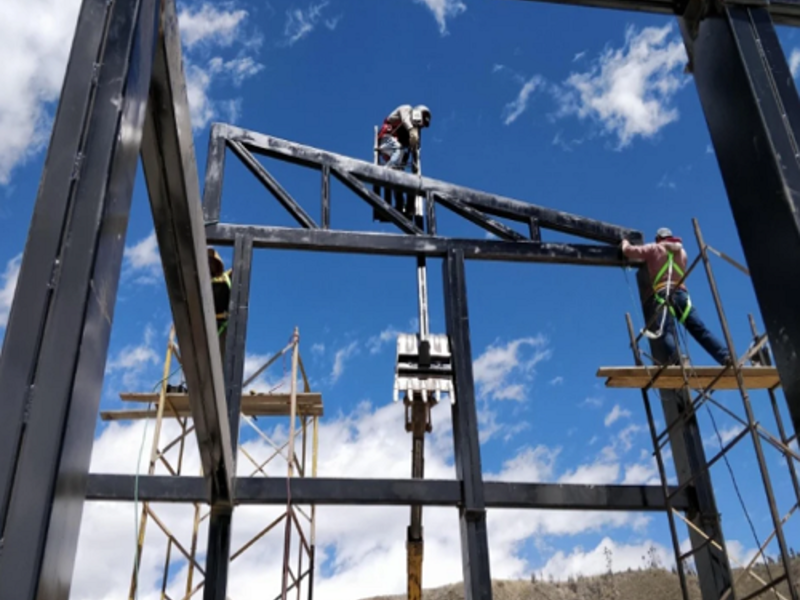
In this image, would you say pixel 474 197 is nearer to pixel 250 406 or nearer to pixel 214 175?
pixel 214 175

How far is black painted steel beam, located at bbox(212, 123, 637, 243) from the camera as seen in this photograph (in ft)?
35.2

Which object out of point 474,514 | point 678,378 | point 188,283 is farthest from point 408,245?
point 188,283

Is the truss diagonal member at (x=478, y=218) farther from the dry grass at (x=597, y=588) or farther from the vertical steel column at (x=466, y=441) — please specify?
the dry grass at (x=597, y=588)

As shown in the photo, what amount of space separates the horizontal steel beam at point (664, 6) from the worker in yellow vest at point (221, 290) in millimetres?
5769

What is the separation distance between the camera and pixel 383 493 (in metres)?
8.25

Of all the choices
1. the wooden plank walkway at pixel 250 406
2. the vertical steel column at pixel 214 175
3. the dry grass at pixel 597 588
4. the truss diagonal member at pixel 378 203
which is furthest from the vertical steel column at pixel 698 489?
the dry grass at pixel 597 588

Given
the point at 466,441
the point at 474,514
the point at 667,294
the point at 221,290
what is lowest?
the point at 474,514

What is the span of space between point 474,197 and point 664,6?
5896mm

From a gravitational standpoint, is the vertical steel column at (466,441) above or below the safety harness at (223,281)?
below

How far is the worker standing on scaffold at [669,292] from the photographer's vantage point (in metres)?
9.60

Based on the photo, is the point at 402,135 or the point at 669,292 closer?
the point at 669,292

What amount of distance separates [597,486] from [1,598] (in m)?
7.65

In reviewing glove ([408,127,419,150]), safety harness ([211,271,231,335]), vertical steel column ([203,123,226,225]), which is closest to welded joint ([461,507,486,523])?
safety harness ([211,271,231,335])

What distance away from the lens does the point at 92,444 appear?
2.50 m
